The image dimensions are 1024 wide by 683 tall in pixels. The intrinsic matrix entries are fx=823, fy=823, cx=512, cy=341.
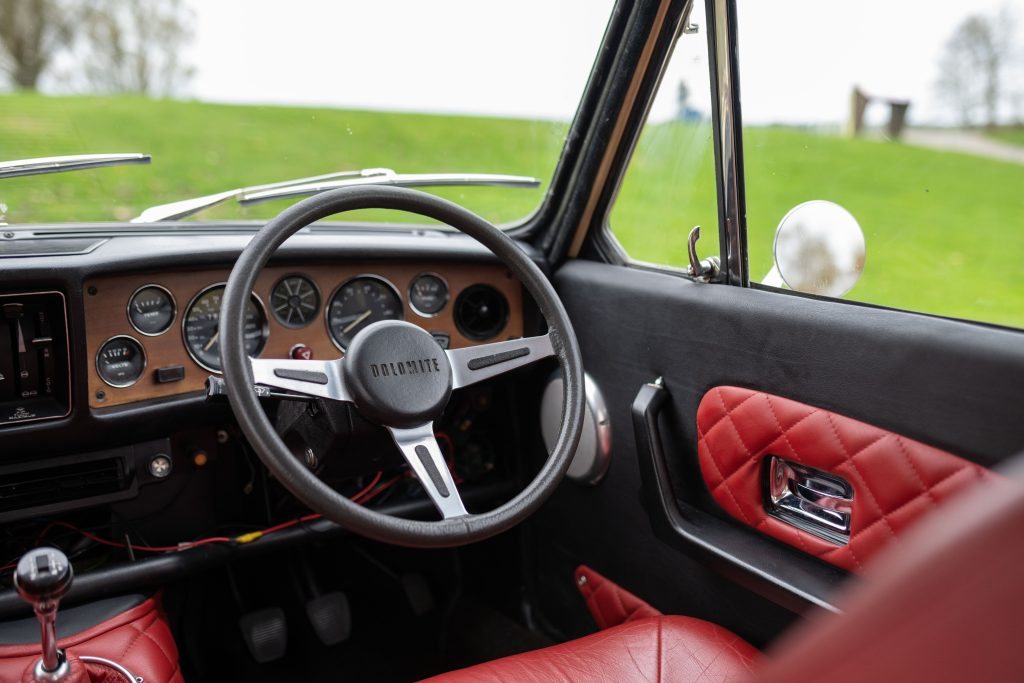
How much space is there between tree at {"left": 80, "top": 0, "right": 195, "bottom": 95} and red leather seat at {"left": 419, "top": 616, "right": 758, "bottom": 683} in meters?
1.98

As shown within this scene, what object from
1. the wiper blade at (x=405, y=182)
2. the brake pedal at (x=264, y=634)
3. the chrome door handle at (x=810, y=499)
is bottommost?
the brake pedal at (x=264, y=634)

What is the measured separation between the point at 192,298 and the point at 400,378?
0.68 metres

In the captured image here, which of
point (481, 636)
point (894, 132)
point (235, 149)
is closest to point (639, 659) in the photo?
point (481, 636)

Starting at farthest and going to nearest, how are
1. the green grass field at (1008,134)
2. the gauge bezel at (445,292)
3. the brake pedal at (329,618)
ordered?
the brake pedal at (329,618), the gauge bezel at (445,292), the green grass field at (1008,134)

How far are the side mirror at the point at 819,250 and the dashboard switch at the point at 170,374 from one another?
135cm

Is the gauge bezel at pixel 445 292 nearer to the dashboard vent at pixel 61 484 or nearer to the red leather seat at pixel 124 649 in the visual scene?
the dashboard vent at pixel 61 484

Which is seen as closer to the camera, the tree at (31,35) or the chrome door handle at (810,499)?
the chrome door handle at (810,499)

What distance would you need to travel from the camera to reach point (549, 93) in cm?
228

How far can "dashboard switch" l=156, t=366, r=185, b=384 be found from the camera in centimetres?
186

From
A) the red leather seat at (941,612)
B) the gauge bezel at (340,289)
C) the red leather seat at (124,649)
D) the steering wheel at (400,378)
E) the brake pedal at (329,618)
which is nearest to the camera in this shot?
the red leather seat at (941,612)

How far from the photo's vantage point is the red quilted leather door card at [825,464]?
139cm

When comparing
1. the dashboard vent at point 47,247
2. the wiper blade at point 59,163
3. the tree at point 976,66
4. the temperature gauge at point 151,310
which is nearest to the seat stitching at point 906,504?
the tree at point 976,66

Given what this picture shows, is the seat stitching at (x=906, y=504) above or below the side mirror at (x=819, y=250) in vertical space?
below

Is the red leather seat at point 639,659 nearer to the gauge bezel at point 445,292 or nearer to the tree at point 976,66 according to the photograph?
the gauge bezel at point 445,292
